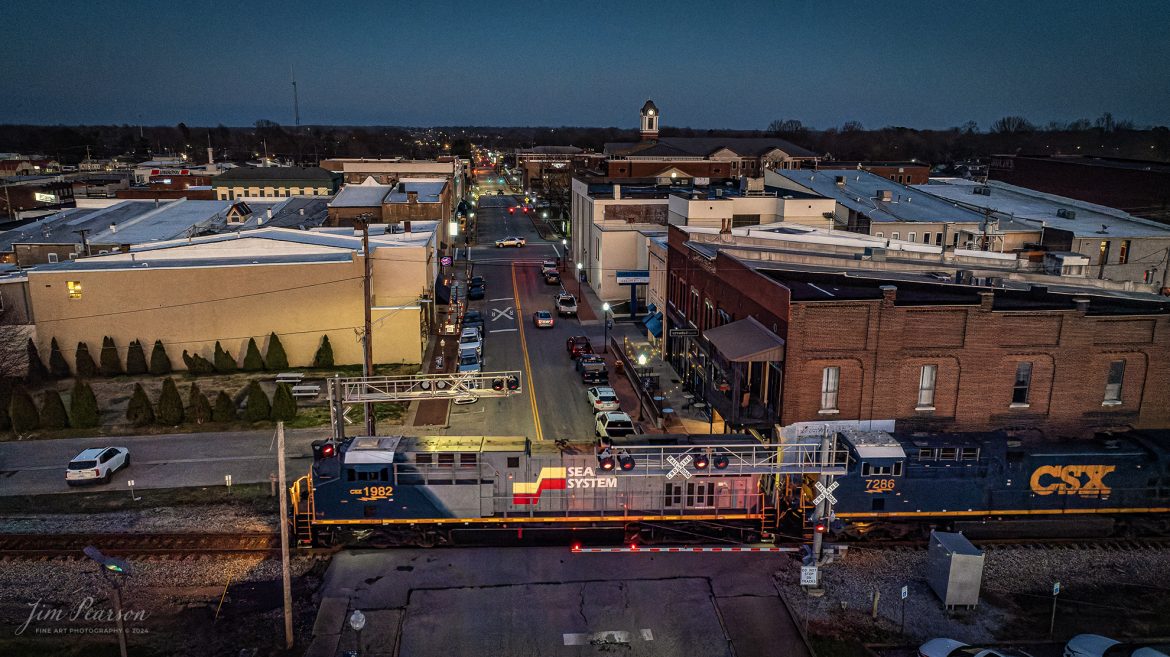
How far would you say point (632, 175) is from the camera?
105125 millimetres

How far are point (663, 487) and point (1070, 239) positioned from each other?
43.5 meters

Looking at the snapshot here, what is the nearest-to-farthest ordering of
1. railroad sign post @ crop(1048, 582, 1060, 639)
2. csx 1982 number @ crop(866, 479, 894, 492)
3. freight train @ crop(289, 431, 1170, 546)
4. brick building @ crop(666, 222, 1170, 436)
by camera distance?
railroad sign post @ crop(1048, 582, 1060, 639)
freight train @ crop(289, 431, 1170, 546)
csx 1982 number @ crop(866, 479, 894, 492)
brick building @ crop(666, 222, 1170, 436)

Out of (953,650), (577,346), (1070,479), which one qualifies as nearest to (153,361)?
(577,346)

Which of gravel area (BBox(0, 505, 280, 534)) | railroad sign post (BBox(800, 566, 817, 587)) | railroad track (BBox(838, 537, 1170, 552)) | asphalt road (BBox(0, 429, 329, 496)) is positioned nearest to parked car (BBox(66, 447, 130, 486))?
asphalt road (BBox(0, 429, 329, 496))

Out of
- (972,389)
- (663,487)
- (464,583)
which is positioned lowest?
(464,583)

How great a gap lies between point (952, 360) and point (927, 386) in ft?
4.68

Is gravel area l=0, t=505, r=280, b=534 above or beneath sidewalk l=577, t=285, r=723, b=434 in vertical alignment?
beneath

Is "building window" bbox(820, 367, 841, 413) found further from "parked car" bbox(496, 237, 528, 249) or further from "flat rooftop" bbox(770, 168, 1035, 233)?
"parked car" bbox(496, 237, 528, 249)

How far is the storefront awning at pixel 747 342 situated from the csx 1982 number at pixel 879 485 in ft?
19.8

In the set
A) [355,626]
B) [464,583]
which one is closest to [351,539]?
[464,583]

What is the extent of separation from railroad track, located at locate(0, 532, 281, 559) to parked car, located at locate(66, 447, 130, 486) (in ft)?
14.1

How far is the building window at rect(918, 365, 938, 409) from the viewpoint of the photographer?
30.5 meters

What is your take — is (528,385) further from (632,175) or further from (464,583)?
(632,175)

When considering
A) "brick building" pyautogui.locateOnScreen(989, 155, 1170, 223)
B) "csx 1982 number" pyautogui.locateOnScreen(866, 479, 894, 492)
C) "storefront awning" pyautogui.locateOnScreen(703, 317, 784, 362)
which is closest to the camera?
"csx 1982 number" pyautogui.locateOnScreen(866, 479, 894, 492)
